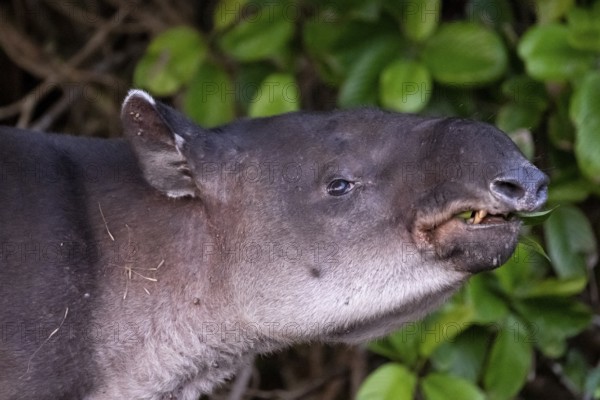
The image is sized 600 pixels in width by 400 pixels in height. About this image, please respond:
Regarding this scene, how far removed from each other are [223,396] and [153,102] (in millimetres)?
2274

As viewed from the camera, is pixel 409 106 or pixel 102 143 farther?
pixel 409 106

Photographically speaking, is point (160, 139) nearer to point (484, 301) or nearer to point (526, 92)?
point (484, 301)

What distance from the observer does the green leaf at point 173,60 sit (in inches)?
156

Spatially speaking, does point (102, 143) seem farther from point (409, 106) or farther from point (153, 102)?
point (409, 106)

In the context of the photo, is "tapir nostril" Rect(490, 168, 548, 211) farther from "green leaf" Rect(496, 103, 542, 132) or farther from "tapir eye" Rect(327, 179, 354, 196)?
"green leaf" Rect(496, 103, 542, 132)

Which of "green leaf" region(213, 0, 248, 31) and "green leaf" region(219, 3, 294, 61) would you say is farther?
"green leaf" region(213, 0, 248, 31)

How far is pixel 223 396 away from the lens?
14.8 feet

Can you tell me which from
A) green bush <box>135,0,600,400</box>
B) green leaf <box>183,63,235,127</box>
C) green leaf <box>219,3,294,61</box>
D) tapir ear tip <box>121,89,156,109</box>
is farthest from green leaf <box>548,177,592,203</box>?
tapir ear tip <box>121,89,156,109</box>

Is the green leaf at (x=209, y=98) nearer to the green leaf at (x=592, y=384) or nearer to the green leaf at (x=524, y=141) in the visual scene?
the green leaf at (x=524, y=141)

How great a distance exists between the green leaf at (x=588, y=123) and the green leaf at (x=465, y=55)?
0.33 meters

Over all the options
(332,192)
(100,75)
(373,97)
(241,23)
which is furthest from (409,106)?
(100,75)

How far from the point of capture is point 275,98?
12.3 feet

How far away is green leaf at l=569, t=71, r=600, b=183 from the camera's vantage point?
3389mm

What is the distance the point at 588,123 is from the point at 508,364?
0.89 m
